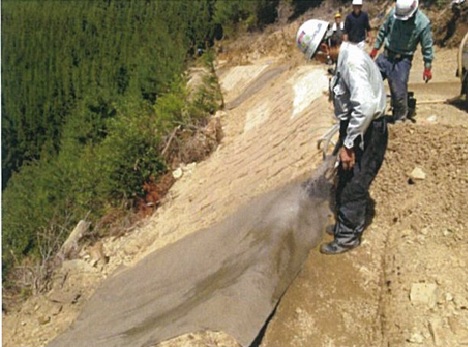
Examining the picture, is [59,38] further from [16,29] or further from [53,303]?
[53,303]

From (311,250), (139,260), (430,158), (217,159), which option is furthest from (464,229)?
(217,159)

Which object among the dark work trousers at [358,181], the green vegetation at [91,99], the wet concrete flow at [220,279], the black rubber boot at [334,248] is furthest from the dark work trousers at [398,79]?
the green vegetation at [91,99]

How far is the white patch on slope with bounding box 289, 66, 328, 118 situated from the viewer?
33.6 feet

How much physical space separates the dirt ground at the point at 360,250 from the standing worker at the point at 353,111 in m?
0.54

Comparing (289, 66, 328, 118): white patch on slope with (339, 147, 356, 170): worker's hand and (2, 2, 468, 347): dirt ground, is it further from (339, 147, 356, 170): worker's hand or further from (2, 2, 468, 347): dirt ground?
(339, 147, 356, 170): worker's hand

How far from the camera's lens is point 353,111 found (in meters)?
4.54

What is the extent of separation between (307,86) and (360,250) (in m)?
6.00

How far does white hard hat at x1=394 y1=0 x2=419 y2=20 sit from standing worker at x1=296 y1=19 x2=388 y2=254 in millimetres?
1655

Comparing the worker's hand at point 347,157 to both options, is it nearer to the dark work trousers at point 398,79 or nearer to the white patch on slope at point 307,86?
Result: the dark work trousers at point 398,79

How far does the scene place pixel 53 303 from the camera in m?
7.89

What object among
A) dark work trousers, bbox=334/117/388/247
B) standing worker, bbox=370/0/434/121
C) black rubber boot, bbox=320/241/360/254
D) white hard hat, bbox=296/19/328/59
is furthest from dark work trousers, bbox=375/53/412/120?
white hard hat, bbox=296/19/328/59

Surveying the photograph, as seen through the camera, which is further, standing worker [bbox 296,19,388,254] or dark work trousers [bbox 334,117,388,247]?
dark work trousers [bbox 334,117,388,247]

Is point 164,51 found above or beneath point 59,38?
above

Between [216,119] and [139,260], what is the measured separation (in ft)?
16.7
